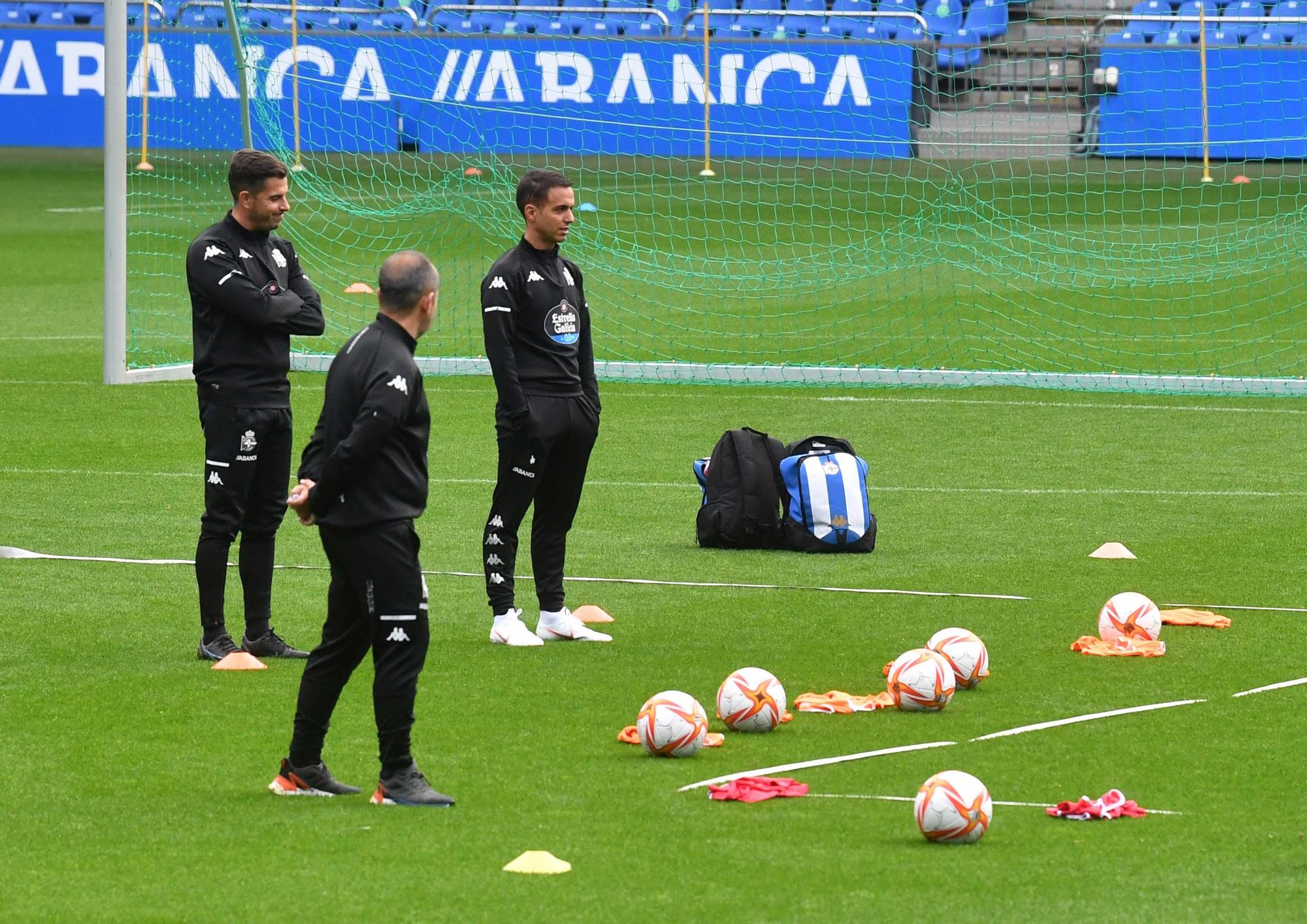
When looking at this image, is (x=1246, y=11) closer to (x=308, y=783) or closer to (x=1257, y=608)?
(x=1257, y=608)

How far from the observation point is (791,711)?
7562 millimetres

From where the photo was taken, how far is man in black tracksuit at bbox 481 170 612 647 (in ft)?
28.4

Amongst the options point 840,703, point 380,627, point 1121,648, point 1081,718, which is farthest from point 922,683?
point 380,627

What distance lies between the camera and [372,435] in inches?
238

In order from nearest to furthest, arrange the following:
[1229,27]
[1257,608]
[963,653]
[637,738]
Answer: [637,738] → [963,653] → [1257,608] → [1229,27]

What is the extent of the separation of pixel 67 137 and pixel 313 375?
16276 millimetres

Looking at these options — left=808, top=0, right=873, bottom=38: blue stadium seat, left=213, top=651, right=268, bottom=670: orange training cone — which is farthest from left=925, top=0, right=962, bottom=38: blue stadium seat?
left=213, top=651, right=268, bottom=670: orange training cone

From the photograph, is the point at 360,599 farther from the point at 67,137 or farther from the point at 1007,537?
the point at 67,137

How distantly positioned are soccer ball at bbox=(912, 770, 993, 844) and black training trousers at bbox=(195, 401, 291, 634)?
3.52m

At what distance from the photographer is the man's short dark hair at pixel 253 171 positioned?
813 centimetres

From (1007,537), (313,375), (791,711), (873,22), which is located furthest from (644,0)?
(791,711)

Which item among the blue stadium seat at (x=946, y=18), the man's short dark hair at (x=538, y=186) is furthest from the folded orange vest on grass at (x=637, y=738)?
the blue stadium seat at (x=946, y=18)

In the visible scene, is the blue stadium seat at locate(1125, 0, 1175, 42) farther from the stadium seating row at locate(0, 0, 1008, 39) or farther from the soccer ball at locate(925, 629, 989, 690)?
the soccer ball at locate(925, 629, 989, 690)

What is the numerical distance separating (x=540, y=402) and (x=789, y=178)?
61.5 ft
